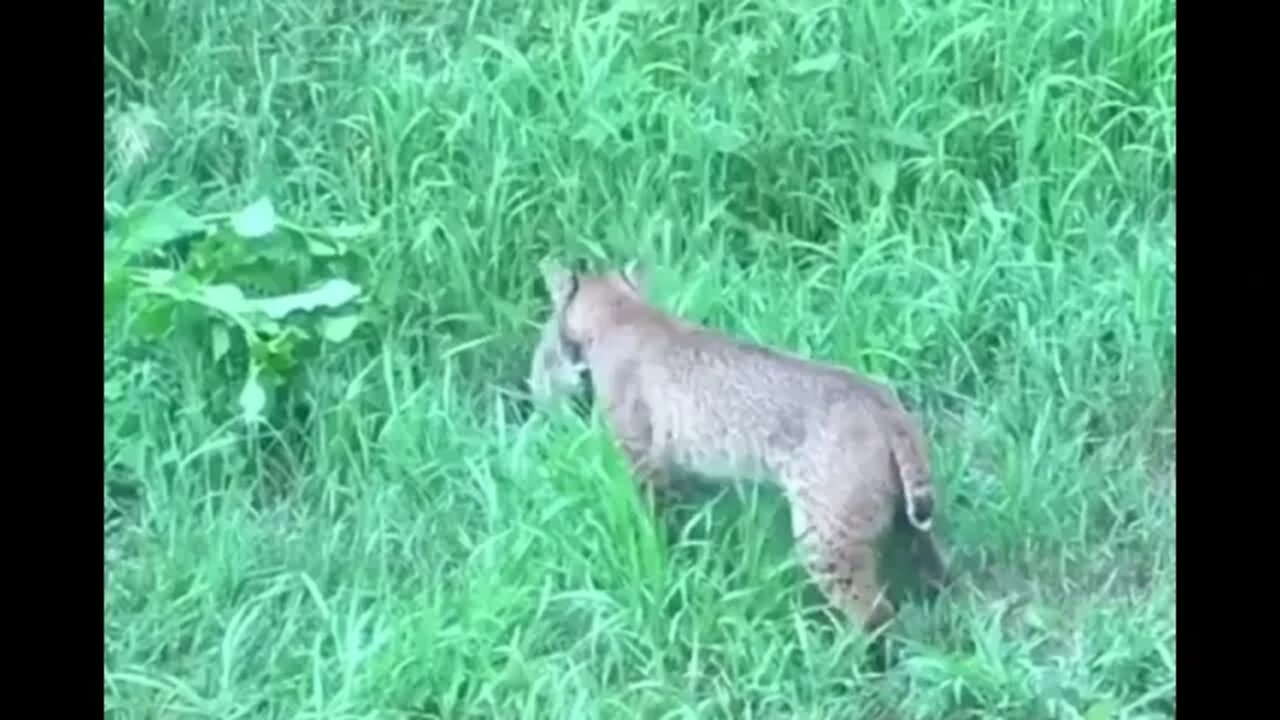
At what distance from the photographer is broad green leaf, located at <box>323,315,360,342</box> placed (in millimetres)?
2113

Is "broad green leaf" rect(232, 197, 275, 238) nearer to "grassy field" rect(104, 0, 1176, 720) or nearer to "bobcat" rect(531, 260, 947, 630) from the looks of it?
"grassy field" rect(104, 0, 1176, 720)

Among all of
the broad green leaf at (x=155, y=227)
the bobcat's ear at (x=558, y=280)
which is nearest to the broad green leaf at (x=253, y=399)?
the broad green leaf at (x=155, y=227)

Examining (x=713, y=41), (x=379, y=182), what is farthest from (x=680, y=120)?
(x=379, y=182)

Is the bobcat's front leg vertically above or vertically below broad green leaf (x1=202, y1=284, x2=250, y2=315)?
below

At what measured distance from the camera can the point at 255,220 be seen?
2121 millimetres

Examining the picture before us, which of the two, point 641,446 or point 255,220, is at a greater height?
point 255,220

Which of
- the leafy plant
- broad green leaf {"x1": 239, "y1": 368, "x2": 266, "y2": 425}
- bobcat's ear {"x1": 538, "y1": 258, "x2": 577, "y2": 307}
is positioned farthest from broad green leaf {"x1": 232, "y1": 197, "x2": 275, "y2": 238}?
bobcat's ear {"x1": 538, "y1": 258, "x2": 577, "y2": 307}

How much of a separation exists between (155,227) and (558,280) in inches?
12.1

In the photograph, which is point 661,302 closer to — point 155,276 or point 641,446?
point 641,446

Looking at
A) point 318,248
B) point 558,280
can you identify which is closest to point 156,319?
point 318,248

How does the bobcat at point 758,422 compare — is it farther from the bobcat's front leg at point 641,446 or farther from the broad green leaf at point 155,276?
the broad green leaf at point 155,276

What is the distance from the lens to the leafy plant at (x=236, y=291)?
2113 millimetres

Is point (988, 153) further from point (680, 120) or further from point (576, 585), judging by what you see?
point (576, 585)

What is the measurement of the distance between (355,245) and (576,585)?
309mm
